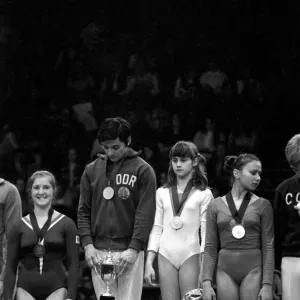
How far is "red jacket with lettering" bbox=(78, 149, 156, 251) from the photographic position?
457 cm

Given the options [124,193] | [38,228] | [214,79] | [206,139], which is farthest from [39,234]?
[214,79]

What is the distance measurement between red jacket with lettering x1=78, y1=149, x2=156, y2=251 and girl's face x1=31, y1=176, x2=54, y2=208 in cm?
24

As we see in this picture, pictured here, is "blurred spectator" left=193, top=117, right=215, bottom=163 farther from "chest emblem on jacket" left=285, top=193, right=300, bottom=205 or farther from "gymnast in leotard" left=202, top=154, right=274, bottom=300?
"chest emblem on jacket" left=285, top=193, right=300, bottom=205

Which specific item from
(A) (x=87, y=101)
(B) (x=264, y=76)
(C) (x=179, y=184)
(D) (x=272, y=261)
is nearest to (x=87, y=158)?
(A) (x=87, y=101)

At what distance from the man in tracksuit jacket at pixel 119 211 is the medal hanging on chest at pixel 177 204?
Result: 0.19 meters

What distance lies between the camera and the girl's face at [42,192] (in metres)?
4.67

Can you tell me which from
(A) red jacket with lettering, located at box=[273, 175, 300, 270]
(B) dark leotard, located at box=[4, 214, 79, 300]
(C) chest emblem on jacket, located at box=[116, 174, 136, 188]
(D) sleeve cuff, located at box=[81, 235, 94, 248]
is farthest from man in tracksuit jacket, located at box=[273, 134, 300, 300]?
(B) dark leotard, located at box=[4, 214, 79, 300]

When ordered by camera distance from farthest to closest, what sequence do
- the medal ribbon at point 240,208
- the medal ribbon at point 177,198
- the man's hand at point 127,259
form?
the medal ribbon at point 177,198
the medal ribbon at point 240,208
the man's hand at point 127,259

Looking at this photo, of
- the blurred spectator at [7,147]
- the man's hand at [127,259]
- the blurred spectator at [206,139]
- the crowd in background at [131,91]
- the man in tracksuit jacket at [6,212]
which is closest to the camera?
the man's hand at [127,259]

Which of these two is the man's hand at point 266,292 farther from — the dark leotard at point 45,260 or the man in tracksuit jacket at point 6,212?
the man in tracksuit jacket at point 6,212

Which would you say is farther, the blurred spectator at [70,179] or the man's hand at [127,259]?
the blurred spectator at [70,179]

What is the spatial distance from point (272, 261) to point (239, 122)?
522cm

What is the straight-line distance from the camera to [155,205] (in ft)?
15.6

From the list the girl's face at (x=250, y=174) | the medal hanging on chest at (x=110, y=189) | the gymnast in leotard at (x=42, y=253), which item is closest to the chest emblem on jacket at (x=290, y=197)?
the girl's face at (x=250, y=174)
